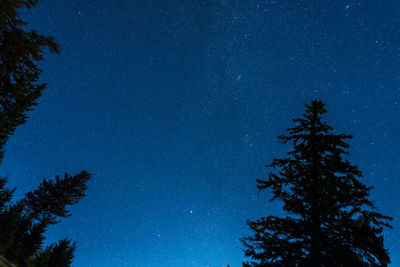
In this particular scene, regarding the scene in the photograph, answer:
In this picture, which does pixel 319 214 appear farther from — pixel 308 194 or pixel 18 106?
pixel 18 106

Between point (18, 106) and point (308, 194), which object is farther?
point (18, 106)

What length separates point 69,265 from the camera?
1537cm

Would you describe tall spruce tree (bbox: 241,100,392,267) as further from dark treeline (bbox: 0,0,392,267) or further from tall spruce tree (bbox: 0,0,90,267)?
tall spruce tree (bbox: 0,0,90,267)

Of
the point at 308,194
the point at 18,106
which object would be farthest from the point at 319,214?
the point at 18,106

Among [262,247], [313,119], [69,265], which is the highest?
[313,119]

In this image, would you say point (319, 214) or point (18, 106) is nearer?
point (319, 214)

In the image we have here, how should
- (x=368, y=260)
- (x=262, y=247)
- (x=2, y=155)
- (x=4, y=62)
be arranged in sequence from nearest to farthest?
(x=368, y=260), (x=262, y=247), (x=4, y=62), (x=2, y=155)

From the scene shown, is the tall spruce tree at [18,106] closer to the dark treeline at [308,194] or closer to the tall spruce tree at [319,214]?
the dark treeline at [308,194]

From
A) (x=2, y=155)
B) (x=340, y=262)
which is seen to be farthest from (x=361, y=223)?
(x=2, y=155)

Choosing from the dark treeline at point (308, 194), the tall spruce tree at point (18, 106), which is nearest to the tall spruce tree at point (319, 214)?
the dark treeline at point (308, 194)

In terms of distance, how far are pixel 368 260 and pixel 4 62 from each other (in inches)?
698

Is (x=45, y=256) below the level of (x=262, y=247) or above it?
below

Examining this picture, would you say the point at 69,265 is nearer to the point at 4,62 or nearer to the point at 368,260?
the point at 4,62

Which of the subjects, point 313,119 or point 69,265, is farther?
point 69,265
